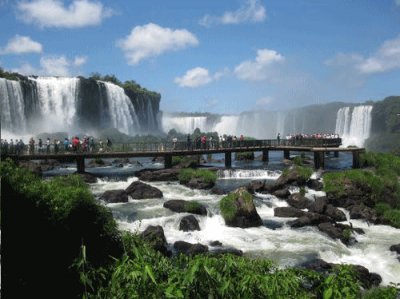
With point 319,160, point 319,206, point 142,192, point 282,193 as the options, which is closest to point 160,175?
point 142,192

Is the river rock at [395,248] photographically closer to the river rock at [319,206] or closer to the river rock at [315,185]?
the river rock at [319,206]

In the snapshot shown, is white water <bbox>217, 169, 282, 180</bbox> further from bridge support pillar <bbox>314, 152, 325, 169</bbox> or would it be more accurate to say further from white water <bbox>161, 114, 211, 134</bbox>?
white water <bbox>161, 114, 211, 134</bbox>

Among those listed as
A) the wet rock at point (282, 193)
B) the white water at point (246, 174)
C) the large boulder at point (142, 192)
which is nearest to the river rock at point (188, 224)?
the large boulder at point (142, 192)

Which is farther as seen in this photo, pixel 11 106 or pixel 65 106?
pixel 65 106

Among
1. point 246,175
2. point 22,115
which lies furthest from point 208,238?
point 22,115

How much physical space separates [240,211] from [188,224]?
104 inches

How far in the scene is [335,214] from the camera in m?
21.9

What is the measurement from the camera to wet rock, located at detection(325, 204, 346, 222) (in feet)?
71.4

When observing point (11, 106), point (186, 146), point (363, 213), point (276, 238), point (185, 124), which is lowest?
point (276, 238)

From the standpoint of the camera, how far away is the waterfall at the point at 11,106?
171 ft

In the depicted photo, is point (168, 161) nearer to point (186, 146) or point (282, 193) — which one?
point (186, 146)

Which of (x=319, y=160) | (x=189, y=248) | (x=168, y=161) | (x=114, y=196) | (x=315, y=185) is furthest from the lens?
(x=319, y=160)

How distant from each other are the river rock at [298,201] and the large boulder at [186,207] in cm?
547

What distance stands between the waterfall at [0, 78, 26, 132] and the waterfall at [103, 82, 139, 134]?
1848cm
